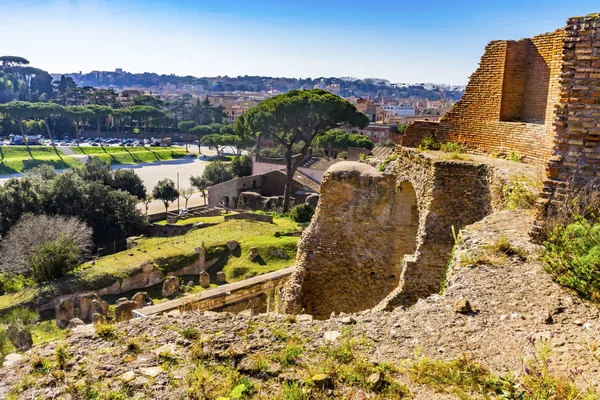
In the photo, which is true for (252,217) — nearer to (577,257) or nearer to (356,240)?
(356,240)

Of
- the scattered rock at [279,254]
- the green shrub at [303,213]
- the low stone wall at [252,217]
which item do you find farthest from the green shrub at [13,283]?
the green shrub at [303,213]

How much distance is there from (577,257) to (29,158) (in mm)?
58024

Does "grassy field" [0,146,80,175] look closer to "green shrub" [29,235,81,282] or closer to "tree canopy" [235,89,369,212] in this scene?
"tree canopy" [235,89,369,212]

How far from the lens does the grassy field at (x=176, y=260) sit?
17.5 meters

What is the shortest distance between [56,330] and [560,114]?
14.8m

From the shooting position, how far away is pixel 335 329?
14.1 feet

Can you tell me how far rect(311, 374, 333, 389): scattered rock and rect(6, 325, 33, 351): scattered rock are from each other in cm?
1241

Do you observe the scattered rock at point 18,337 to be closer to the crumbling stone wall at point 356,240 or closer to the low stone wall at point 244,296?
the low stone wall at point 244,296

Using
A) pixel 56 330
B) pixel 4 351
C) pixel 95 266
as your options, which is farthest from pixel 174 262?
pixel 4 351

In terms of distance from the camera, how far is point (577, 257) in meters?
4.25

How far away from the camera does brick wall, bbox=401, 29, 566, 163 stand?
343 inches

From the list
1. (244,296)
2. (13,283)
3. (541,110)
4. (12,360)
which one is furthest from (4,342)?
(541,110)

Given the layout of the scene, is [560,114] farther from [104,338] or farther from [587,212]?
[104,338]

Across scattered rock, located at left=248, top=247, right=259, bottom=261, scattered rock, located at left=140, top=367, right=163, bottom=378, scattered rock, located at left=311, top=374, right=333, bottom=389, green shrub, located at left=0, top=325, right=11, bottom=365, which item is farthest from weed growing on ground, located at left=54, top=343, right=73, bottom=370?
scattered rock, located at left=248, top=247, right=259, bottom=261
